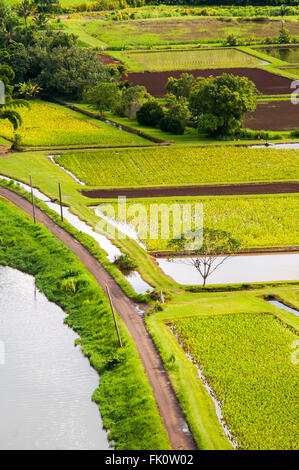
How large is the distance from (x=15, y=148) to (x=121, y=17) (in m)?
112

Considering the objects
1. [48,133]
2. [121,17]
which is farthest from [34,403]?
[121,17]

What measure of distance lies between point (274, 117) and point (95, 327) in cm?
6472

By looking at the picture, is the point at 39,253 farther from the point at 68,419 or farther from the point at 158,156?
the point at 158,156

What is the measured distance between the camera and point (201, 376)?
4184 cm

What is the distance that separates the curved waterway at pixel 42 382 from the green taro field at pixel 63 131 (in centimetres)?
4222

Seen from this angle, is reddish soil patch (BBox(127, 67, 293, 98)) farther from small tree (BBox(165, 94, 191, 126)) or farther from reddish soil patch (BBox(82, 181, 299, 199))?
reddish soil patch (BBox(82, 181, 299, 199))

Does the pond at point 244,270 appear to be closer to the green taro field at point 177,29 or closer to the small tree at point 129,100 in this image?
the small tree at point 129,100

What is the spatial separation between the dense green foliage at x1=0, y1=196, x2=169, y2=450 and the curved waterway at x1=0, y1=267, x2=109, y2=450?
0.74m

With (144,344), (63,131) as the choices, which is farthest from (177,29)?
(144,344)

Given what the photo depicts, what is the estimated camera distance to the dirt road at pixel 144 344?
36781mm

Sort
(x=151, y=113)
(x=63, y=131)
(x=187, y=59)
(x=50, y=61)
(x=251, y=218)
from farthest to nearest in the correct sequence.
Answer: (x=187, y=59), (x=50, y=61), (x=151, y=113), (x=63, y=131), (x=251, y=218)

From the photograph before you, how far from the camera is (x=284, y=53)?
156000mm

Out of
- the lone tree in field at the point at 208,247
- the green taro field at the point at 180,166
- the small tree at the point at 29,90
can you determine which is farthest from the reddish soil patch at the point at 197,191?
the small tree at the point at 29,90

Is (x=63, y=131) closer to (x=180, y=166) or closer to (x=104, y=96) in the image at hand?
(x=104, y=96)
